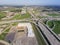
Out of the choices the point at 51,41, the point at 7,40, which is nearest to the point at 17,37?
the point at 7,40

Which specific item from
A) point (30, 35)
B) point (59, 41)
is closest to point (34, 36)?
point (30, 35)

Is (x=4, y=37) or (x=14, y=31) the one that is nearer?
(x=4, y=37)

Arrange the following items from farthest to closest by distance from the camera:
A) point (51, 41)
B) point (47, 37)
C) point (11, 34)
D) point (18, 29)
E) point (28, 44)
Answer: point (18, 29)
point (11, 34)
point (47, 37)
point (51, 41)
point (28, 44)

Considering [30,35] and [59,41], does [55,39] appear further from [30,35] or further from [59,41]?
[30,35]

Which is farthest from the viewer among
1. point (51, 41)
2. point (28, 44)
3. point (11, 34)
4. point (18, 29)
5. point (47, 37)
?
point (18, 29)

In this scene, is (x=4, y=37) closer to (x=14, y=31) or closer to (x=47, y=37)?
(x=14, y=31)

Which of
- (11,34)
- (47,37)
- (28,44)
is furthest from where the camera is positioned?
(11,34)

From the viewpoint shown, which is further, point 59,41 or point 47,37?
point 47,37

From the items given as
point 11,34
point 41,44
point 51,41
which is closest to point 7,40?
point 11,34
